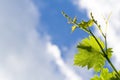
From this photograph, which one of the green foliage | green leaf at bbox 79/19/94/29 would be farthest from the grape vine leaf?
green leaf at bbox 79/19/94/29

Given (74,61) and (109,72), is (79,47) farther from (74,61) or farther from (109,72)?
(109,72)

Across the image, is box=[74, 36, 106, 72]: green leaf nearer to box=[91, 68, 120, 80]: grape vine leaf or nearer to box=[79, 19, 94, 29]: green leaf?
box=[91, 68, 120, 80]: grape vine leaf

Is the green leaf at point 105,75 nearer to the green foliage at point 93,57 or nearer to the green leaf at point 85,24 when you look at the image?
the green foliage at point 93,57

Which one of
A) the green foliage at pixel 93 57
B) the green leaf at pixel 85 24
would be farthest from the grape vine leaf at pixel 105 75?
the green leaf at pixel 85 24

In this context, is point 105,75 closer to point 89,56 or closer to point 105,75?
point 105,75

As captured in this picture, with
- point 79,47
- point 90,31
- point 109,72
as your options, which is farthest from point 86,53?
point 90,31

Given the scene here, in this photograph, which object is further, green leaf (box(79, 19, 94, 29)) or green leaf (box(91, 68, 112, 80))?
green leaf (box(91, 68, 112, 80))

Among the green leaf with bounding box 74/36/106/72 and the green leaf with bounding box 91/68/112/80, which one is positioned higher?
the green leaf with bounding box 74/36/106/72

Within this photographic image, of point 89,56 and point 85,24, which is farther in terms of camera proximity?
point 89,56

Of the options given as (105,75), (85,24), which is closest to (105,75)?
(105,75)
